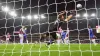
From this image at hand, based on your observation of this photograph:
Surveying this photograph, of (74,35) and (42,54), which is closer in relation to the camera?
(42,54)

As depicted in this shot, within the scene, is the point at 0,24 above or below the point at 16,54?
below

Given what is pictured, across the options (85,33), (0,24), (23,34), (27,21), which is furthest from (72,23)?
(23,34)

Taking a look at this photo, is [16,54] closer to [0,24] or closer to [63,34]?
[63,34]

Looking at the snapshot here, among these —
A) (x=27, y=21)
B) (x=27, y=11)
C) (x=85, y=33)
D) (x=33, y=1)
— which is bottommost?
(x=85, y=33)

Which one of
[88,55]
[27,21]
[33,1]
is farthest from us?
[27,21]

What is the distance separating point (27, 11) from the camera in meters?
29.9

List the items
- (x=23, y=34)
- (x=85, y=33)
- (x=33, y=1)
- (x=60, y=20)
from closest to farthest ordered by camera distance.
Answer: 1. (x=60, y=20)
2. (x=23, y=34)
3. (x=33, y=1)
4. (x=85, y=33)

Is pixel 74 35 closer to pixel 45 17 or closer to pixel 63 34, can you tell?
pixel 45 17

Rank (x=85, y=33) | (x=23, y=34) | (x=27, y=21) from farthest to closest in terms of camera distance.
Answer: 1. (x=27, y=21)
2. (x=85, y=33)
3. (x=23, y=34)

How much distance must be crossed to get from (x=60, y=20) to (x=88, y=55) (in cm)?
278

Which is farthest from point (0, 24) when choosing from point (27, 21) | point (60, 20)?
point (60, 20)

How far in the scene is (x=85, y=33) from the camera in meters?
31.9

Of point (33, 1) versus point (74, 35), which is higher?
point (33, 1)

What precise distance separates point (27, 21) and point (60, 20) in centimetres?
2477
